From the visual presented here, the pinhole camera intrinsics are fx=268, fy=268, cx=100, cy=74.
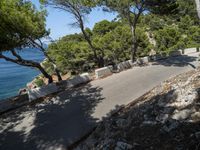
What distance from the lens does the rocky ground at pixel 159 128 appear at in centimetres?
675

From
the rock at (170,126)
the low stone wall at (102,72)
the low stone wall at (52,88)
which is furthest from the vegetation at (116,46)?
the rock at (170,126)

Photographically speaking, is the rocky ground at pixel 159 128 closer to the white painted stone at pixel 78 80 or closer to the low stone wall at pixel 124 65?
the white painted stone at pixel 78 80

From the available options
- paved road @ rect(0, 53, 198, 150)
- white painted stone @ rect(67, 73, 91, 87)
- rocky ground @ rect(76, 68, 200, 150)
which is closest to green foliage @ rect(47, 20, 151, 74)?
white painted stone @ rect(67, 73, 91, 87)

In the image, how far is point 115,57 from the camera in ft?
104

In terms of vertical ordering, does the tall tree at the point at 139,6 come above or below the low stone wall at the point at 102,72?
above

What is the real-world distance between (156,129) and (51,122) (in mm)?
4969

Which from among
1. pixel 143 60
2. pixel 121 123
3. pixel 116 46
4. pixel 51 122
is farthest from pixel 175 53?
pixel 121 123

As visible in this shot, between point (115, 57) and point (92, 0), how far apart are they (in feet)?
40.9

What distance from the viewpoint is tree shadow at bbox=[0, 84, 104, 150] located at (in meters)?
9.33

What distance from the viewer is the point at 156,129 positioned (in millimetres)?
7629

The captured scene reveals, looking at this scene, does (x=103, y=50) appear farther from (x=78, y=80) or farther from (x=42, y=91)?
(x=42, y=91)

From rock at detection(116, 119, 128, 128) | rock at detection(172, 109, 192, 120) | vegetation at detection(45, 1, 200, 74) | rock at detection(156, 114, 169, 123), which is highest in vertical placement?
vegetation at detection(45, 1, 200, 74)

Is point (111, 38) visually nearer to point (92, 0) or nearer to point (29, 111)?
point (92, 0)

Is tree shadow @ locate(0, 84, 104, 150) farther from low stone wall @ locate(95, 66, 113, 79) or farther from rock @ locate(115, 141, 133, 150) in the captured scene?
low stone wall @ locate(95, 66, 113, 79)
